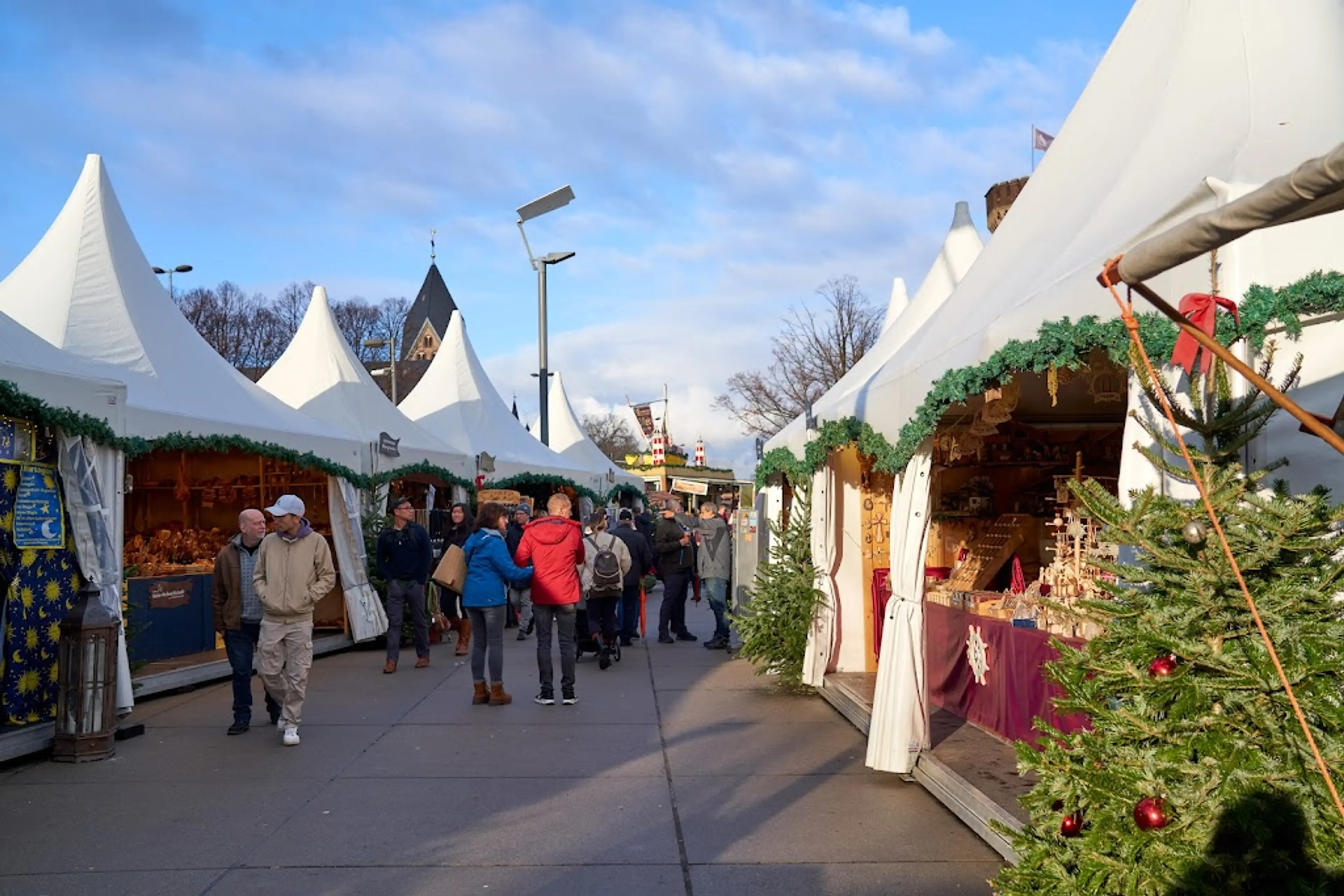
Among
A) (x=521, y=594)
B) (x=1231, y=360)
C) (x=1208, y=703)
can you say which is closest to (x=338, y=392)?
(x=521, y=594)

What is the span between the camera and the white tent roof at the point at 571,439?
3152cm

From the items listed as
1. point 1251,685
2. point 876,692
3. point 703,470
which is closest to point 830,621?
point 876,692

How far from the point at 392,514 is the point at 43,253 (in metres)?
5.53

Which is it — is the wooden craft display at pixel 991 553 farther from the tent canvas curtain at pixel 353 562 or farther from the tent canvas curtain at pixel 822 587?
the tent canvas curtain at pixel 353 562

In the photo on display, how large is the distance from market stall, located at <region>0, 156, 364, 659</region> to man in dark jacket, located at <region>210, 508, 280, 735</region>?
7.81 ft

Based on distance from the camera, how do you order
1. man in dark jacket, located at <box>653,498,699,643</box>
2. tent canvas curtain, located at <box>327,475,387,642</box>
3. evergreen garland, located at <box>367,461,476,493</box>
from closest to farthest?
tent canvas curtain, located at <box>327,475,387,642</box>, man in dark jacket, located at <box>653,498,699,643</box>, evergreen garland, located at <box>367,461,476,493</box>

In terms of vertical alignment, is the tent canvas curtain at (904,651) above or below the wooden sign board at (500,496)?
below

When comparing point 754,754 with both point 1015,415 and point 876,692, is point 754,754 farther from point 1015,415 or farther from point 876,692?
point 1015,415

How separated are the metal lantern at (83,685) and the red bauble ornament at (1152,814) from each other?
675 centimetres

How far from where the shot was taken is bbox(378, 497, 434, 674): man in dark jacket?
40.4 ft

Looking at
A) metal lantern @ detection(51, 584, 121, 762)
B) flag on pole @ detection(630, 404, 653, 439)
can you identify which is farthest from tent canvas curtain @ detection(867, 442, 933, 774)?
flag on pole @ detection(630, 404, 653, 439)

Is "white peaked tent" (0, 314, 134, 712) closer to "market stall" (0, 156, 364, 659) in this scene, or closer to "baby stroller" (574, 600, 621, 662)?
"market stall" (0, 156, 364, 659)

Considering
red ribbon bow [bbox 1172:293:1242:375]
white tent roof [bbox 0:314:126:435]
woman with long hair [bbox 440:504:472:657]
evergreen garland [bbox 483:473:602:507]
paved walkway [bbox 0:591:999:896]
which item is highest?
white tent roof [bbox 0:314:126:435]

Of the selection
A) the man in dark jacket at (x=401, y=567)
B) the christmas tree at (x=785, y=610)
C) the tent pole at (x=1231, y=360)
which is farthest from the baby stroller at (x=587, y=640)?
the tent pole at (x=1231, y=360)
